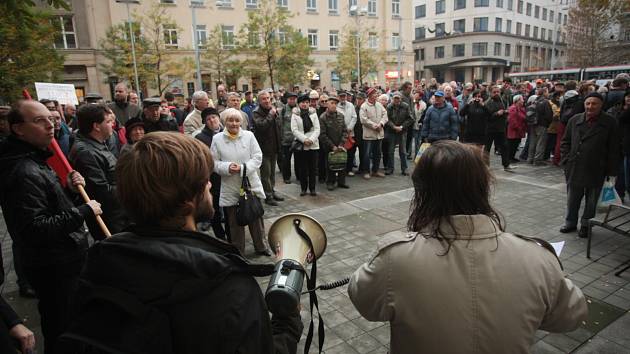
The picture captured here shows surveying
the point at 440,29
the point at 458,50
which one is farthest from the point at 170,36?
the point at 440,29

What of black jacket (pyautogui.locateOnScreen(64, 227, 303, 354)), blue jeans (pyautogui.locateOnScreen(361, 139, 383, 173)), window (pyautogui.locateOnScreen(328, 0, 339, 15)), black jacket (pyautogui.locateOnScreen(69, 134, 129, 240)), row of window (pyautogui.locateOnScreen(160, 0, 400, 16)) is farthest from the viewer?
window (pyautogui.locateOnScreen(328, 0, 339, 15))

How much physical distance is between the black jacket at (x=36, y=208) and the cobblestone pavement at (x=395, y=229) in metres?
1.69

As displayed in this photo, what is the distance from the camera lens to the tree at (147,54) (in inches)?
1153

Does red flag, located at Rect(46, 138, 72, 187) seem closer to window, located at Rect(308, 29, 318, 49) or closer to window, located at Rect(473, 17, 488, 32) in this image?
window, located at Rect(308, 29, 318, 49)

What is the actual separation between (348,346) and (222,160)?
288cm

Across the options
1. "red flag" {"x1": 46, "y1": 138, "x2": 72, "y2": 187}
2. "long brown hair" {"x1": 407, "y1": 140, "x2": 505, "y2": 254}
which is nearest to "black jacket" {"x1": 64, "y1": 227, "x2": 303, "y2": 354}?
"long brown hair" {"x1": 407, "y1": 140, "x2": 505, "y2": 254}

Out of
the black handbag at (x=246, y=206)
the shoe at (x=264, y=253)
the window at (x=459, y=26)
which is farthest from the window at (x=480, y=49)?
the black handbag at (x=246, y=206)

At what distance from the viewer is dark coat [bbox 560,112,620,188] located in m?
5.46

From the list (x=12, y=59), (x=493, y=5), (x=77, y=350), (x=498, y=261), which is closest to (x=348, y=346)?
(x=498, y=261)

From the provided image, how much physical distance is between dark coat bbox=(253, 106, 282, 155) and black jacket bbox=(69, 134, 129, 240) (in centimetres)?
399

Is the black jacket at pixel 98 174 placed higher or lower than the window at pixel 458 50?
lower

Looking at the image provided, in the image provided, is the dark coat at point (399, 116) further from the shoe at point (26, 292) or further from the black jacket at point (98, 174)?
the shoe at point (26, 292)

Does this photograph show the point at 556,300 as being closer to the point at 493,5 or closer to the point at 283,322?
the point at 283,322

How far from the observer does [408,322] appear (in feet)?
5.18
